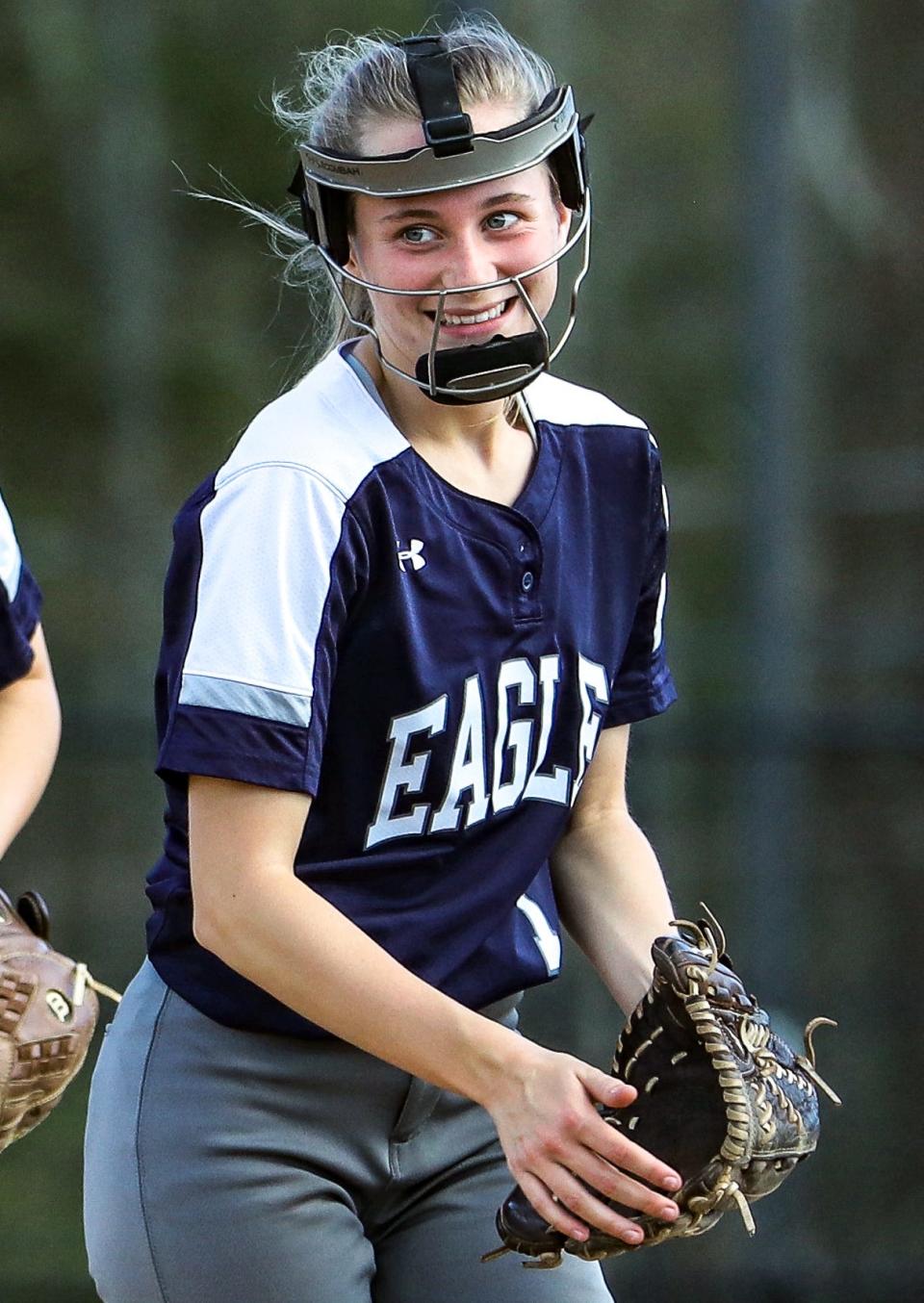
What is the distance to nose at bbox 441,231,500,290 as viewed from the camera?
192 centimetres

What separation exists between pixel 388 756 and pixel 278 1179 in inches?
17.0

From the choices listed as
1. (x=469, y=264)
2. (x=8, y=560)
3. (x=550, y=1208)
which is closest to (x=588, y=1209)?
(x=550, y=1208)

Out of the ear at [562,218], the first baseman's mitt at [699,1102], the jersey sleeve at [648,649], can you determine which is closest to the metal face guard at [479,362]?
the ear at [562,218]

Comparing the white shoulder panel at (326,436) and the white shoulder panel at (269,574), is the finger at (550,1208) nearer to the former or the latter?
the white shoulder panel at (269,574)

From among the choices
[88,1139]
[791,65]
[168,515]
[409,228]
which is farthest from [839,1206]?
[409,228]

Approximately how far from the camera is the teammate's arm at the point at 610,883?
2.13 m

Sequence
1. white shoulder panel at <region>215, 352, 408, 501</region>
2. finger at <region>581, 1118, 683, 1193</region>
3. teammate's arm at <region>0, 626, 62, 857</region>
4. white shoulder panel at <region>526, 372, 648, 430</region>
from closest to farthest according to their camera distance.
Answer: finger at <region>581, 1118, 683, 1193</region>, white shoulder panel at <region>215, 352, 408, 501</region>, white shoulder panel at <region>526, 372, 648, 430</region>, teammate's arm at <region>0, 626, 62, 857</region>

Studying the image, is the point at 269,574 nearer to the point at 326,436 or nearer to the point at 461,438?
the point at 326,436

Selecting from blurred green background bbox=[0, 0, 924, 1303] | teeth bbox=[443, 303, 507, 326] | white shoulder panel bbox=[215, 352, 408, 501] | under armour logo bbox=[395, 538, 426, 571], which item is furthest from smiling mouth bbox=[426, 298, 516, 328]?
blurred green background bbox=[0, 0, 924, 1303]

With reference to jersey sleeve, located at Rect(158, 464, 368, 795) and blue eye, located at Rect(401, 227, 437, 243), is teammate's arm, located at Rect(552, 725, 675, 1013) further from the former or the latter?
blue eye, located at Rect(401, 227, 437, 243)

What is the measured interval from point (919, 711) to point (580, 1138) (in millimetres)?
2959

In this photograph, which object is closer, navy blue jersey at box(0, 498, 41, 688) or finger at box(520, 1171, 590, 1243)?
finger at box(520, 1171, 590, 1243)

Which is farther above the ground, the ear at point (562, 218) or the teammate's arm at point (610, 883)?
the ear at point (562, 218)

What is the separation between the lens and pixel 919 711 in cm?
449
